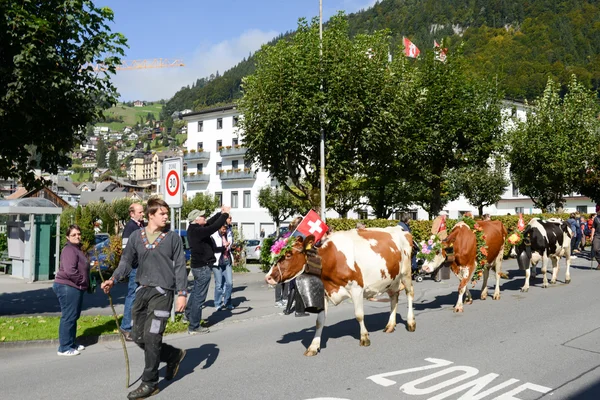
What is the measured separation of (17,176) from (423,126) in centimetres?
1917

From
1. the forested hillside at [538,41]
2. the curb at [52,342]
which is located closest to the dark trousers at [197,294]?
the curb at [52,342]

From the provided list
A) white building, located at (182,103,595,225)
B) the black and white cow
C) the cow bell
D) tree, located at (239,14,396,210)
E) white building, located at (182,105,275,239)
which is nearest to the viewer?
the cow bell

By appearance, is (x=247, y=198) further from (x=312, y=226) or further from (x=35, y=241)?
(x=312, y=226)

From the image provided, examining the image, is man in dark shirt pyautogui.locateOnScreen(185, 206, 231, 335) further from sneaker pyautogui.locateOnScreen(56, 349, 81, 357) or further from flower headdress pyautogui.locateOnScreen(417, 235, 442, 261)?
flower headdress pyautogui.locateOnScreen(417, 235, 442, 261)

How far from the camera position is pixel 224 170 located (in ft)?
210

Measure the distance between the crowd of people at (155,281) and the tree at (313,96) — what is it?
835 cm

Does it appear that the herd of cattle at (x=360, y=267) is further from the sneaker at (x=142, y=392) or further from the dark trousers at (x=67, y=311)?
the dark trousers at (x=67, y=311)

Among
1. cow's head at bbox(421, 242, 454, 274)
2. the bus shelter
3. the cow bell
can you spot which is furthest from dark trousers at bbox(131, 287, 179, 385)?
the bus shelter

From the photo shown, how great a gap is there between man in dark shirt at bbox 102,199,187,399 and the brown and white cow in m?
1.75

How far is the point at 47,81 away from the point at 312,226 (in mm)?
7108

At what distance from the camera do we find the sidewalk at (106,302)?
11.5m

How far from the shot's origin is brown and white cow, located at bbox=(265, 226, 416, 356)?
7551 mm

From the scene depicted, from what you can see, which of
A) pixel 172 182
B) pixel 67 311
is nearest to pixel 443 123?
pixel 172 182

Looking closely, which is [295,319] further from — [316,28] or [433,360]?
[316,28]
